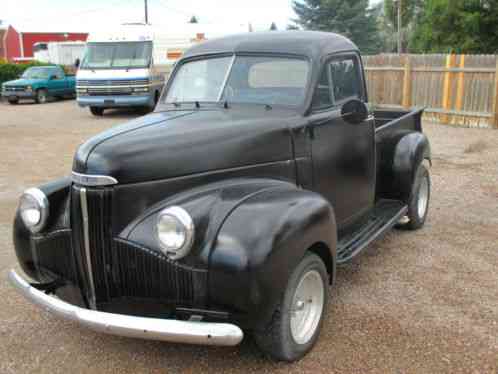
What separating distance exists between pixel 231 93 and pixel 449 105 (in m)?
11.5

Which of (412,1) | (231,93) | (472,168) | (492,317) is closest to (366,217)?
(492,317)

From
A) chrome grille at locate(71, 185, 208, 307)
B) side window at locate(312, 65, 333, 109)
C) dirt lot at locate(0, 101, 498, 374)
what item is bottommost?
dirt lot at locate(0, 101, 498, 374)

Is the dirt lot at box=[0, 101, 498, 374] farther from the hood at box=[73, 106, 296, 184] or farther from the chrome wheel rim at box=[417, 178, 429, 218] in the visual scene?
the hood at box=[73, 106, 296, 184]

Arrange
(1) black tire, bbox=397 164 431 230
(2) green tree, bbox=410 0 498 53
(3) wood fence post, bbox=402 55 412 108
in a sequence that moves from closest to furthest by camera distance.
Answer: (1) black tire, bbox=397 164 431 230, (3) wood fence post, bbox=402 55 412 108, (2) green tree, bbox=410 0 498 53

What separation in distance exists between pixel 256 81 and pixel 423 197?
9.47 ft

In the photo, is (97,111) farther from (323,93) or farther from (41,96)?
(323,93)

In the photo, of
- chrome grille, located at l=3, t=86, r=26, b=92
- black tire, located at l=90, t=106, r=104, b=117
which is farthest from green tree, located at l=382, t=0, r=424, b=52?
black tire, located at l=90, t=106, r=104, b=117

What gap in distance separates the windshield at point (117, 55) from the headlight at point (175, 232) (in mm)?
14983

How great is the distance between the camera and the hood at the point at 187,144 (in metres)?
3.12

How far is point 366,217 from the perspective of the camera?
5086 millimetres

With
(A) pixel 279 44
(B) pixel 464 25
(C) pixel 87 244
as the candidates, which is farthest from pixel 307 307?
(B) pixel 464 25

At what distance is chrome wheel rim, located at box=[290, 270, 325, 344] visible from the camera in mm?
3352

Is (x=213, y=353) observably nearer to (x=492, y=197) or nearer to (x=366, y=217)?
(x=366, y=217)

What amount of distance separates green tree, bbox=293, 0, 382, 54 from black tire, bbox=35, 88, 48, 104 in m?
19.6
